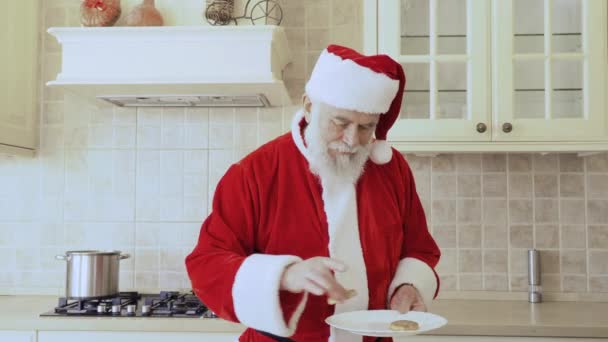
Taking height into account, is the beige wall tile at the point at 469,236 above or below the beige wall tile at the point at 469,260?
above

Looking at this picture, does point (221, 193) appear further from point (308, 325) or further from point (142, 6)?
point (142, 6)

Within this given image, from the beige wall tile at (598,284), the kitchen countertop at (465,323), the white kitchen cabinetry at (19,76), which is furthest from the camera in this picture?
the beige wall tile at (598,284)

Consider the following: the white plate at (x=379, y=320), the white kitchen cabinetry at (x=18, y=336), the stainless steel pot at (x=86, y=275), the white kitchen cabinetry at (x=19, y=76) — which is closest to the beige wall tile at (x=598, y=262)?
the white plate at (x=379, y=320)

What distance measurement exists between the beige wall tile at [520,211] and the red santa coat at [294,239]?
1.13 metres

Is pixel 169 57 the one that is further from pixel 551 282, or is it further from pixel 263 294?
pixel 551 282

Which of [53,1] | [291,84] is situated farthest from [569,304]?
[53,1]

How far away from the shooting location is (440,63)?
231cm

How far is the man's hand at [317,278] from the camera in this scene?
1.19 meters

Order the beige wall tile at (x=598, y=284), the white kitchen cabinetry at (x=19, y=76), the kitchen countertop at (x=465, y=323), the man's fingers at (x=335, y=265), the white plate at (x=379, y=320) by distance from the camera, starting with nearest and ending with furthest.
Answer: the man's fingers at (x=335, y=265)
the white plate at (x=379, y=320)
the kitchen countertop at (x=465, y=323)
the white kitchen cabinetry at (x=19, y=76)
the beige wall tile at (x=598, y=284)

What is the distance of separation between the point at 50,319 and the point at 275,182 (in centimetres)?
114

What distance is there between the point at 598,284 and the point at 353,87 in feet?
5.69

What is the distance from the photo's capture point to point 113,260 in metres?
2.38

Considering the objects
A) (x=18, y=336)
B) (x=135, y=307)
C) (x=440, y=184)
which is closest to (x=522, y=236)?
(x=440, y=184)

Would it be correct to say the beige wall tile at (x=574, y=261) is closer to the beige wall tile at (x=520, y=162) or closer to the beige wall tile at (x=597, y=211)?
the beige wall tile at (x=597, y=211)
